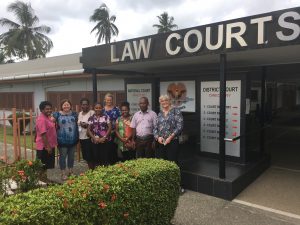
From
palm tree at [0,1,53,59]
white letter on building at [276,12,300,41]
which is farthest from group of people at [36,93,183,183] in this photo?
palm tree at [0,1,53,59]

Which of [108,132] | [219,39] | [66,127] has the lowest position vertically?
[108,132]

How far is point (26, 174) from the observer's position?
3.37m

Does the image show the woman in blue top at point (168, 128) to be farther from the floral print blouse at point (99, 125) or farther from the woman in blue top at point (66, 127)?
the woman in blue top at point (66, 127)

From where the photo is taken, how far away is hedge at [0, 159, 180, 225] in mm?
2215

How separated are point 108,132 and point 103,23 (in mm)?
33159

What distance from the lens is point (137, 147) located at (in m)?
5.06

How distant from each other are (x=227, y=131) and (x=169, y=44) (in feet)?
7.20

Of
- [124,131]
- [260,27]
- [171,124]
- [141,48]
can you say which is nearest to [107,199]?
[171,124]

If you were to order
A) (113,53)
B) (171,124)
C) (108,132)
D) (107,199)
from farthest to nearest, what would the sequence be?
(113,53) → (108,132) → (171,124) → (107,199)

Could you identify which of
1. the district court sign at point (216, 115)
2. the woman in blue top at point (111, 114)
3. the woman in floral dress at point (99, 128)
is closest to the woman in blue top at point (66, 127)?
the woman in floral dress at point (99, 128)

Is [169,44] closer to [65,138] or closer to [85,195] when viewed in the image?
[65,138]

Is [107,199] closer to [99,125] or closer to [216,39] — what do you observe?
[99,125]

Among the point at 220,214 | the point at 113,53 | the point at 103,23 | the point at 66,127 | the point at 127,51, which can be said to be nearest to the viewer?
the point at 220,214

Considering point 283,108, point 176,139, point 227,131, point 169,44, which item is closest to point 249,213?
point 176,139
